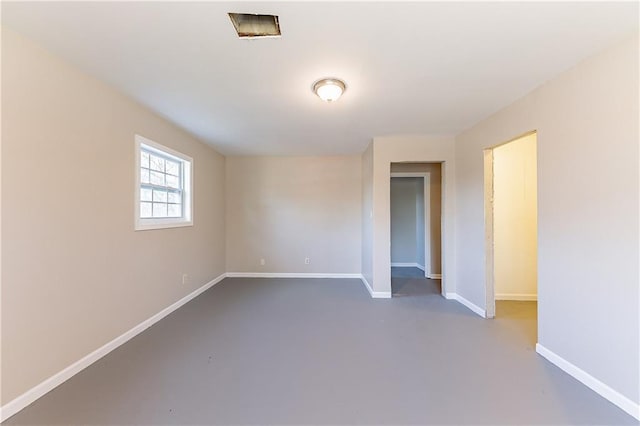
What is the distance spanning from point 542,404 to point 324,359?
4.80 ft

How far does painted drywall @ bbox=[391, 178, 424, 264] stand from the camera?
6734 millimetres

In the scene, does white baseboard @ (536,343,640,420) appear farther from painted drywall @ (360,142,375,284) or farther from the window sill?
the window sill

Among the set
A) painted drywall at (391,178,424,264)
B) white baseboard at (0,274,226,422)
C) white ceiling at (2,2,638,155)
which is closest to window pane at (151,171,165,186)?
white ceiling at (2,2,638,155)

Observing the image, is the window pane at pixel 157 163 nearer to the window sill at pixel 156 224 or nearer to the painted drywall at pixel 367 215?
the window sill at pixel 156 224

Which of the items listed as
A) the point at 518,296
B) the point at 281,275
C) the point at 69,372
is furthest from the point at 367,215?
the point at 69,372

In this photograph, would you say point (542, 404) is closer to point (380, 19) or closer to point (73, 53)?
point (380, 19)

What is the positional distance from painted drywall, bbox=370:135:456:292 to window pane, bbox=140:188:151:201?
113 inches

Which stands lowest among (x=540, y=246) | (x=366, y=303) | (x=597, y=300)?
(x=366, y=303)

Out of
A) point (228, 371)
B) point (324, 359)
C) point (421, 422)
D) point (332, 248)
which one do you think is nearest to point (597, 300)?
point (421, 422)

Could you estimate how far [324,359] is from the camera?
7.29 feet

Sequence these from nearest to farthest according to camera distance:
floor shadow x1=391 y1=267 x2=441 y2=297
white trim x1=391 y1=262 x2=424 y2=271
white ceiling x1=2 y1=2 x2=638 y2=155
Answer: white ceiling x1=2 y1=2 x2=638 y2=155 → floor shadow x1=391 y1=267 x2=441 y2=297 → white trim x1=391 y1=262 x2=424 y2=271

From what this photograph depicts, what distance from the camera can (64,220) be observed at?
1.94 m

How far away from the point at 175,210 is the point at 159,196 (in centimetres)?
40

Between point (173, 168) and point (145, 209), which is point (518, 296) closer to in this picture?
point (145, 209)
